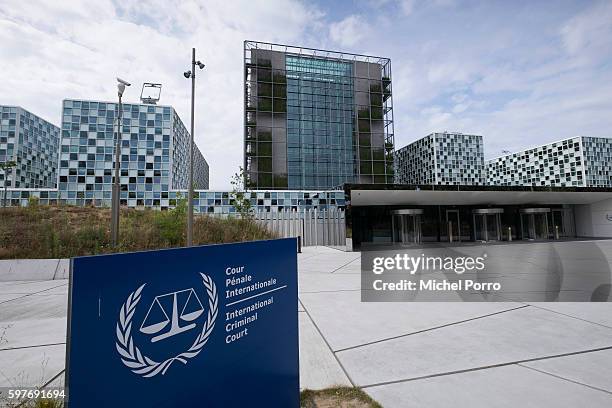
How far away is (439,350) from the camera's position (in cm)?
397

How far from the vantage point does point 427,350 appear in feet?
13.1

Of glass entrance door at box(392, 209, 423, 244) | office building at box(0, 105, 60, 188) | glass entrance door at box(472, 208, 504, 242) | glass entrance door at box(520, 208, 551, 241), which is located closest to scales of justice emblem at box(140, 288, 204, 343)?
glass entrance door at box(392, 209, 423, 244)

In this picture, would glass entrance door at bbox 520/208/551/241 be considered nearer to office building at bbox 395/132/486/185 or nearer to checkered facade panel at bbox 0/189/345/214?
checkered facade panel at bbox 0/189/345/214

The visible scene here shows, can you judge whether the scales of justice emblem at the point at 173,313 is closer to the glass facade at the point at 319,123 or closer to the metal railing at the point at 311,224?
the metal railing at the point at 311,224

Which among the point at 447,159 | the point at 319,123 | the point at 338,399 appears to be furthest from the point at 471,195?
the point at 447,159

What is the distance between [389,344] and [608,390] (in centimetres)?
215

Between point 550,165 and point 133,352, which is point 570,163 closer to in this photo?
point 550,165

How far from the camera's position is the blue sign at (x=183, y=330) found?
4.50 feet

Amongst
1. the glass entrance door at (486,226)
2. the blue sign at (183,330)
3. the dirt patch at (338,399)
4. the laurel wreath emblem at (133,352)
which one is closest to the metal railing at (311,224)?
the glass entrance door at (486,226)

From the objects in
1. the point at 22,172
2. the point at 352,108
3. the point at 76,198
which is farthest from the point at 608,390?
the point at 22,172

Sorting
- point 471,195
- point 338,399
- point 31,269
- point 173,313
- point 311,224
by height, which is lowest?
point 338,399

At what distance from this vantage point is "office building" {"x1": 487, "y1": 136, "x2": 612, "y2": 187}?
93000mm

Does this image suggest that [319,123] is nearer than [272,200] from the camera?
No

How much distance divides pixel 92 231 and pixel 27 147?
3389 inches
